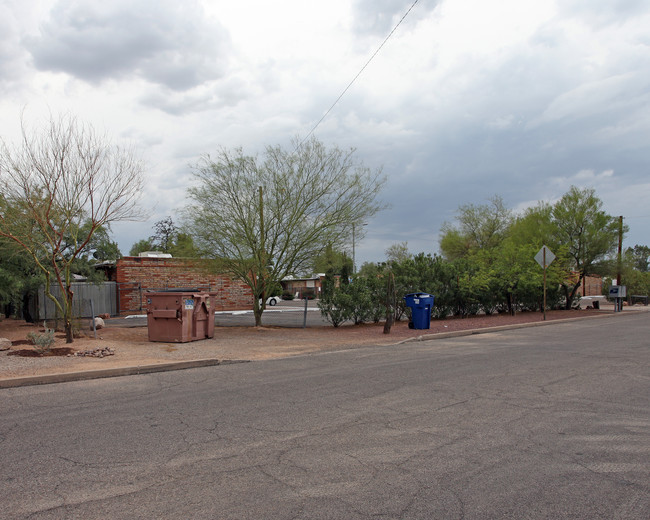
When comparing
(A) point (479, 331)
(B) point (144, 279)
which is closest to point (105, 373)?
(A) point (479, 331)

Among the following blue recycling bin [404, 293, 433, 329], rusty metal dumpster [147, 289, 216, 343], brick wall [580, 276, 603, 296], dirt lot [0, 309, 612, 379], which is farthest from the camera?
brick wall [580, 276, 603, 296]

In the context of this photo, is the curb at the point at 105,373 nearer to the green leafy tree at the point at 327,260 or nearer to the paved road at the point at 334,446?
the paved road at the point at 334,446

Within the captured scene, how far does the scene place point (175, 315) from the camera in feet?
45.1

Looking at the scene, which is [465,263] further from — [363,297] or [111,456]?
[111,456]

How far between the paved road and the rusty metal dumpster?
15.6 ft

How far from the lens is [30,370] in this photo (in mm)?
9461

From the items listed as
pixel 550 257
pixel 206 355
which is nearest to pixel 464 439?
pixel 206 355

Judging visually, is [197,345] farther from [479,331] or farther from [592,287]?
[592,287]

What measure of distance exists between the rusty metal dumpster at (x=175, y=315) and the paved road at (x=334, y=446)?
15.6 ft

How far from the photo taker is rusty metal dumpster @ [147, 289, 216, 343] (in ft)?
45.4

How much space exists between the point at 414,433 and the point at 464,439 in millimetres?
524

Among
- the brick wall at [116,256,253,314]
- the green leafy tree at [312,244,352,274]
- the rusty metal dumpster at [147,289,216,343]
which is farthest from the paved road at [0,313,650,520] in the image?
the brick wall at [116,256,253,314]

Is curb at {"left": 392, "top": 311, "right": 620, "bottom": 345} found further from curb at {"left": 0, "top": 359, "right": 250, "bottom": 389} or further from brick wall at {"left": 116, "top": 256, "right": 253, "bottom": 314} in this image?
brick wall at {"left": 116, "top": 256, "right": 253, "bottom": 314}

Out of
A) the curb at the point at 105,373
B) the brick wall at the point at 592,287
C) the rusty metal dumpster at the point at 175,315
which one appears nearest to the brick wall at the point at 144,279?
the rusty metal dumpster at the point at 175,315
